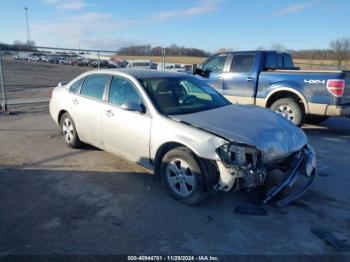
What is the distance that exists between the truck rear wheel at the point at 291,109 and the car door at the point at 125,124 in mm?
4629

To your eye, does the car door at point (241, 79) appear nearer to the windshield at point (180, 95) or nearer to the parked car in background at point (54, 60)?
the windshield at point (180, 95)

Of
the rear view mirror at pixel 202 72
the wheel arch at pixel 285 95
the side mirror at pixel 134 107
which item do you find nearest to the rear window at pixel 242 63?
the rear view mirror at pixel 202 72

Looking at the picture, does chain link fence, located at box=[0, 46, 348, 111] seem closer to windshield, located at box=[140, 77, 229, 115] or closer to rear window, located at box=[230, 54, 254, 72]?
rear window, located at box=[230, 54, 254, 72]

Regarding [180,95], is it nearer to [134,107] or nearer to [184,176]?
[134,107]

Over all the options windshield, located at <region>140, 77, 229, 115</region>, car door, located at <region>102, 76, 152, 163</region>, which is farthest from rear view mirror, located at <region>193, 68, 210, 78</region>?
car door, located at <region>102, 76, 152, 163</region>

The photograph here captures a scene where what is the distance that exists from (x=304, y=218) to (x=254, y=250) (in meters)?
0.97

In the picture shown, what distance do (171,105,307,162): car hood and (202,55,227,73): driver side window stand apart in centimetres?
489

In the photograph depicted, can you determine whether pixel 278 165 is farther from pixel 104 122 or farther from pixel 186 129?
pixel 104 122

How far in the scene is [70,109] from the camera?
5.91 m

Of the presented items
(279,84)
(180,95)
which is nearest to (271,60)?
(279,84)

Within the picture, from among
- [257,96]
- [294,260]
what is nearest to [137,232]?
[294,260]

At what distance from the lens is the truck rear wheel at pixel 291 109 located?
7.95 m

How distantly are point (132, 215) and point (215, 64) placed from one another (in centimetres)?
676

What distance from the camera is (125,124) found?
4.71 metres
